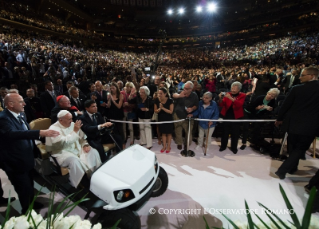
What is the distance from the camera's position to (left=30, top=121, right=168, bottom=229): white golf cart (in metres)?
1.89

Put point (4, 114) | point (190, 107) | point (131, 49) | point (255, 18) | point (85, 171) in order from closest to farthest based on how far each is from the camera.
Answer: point (4, 114) < point (85, 171) < point (190, 107) < point (255, 18) < point (131, 49)

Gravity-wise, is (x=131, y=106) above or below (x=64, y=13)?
below

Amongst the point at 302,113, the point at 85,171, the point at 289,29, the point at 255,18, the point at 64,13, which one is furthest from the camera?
the point at 255,18

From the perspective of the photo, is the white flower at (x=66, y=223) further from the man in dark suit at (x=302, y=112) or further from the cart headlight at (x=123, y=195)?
the man in dark suit at (x=302, y=112)

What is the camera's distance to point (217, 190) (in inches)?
113

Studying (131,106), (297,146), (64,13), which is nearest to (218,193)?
(297,146)

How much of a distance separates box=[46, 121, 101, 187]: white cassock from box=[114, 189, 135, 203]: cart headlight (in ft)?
2.21

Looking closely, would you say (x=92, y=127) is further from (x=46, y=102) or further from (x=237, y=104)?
(x=237, y=104)

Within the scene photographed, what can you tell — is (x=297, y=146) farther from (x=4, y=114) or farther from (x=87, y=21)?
(x=87, y=21)

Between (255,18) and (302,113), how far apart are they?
3904cm

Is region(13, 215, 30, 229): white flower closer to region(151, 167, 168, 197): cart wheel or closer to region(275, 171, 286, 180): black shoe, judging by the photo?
region(151, 167, 168, 197): cart wheel

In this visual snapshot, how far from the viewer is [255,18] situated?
33594 millimetres

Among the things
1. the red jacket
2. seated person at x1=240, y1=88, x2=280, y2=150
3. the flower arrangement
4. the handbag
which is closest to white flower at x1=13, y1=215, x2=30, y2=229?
the flower arrangement

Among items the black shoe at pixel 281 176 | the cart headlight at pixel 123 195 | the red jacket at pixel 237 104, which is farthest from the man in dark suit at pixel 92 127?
the black shoe at pixel 281 176
